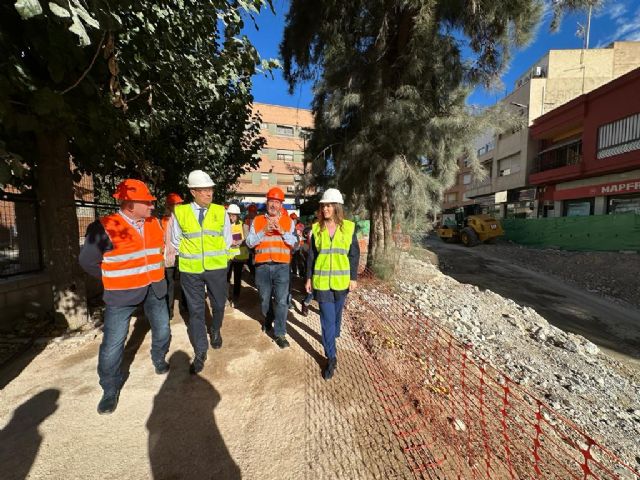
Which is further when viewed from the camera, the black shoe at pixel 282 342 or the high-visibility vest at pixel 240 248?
the high-visibility vest at pixel 240 248

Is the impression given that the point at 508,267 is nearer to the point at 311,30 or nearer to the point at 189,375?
the point at 311,30

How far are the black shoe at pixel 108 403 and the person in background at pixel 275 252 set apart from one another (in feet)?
5.49

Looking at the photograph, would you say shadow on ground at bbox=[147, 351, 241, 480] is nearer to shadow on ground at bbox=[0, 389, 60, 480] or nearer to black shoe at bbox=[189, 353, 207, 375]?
black shoe at bbox=[189, 353, 207, 375]

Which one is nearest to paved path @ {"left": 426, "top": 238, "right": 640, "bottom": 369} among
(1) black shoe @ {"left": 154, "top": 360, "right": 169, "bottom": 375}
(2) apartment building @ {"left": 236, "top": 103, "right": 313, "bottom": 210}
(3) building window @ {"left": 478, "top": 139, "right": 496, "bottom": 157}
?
(1) black shoe @ {"left": 154, "top": 360, "right": 169, "bottom": 375}

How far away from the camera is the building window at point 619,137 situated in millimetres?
15336

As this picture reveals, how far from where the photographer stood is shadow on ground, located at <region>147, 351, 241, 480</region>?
200cm

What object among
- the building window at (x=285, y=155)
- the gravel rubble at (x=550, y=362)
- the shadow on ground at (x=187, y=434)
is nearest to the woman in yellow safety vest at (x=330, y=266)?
the shadow on ground at (x=187, y=434)

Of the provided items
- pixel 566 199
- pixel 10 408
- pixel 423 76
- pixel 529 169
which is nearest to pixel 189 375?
pixel 10 408

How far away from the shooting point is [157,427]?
2.35 meters

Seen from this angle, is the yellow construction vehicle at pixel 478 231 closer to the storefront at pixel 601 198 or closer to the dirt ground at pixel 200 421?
the storefront at pixel 601 198

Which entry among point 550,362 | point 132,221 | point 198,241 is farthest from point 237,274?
point 550,362

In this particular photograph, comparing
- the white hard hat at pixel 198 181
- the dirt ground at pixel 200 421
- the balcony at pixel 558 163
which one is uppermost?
the balcony at pixel 558 163

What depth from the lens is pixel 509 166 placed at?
88.8 feet

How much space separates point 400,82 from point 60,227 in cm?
672
